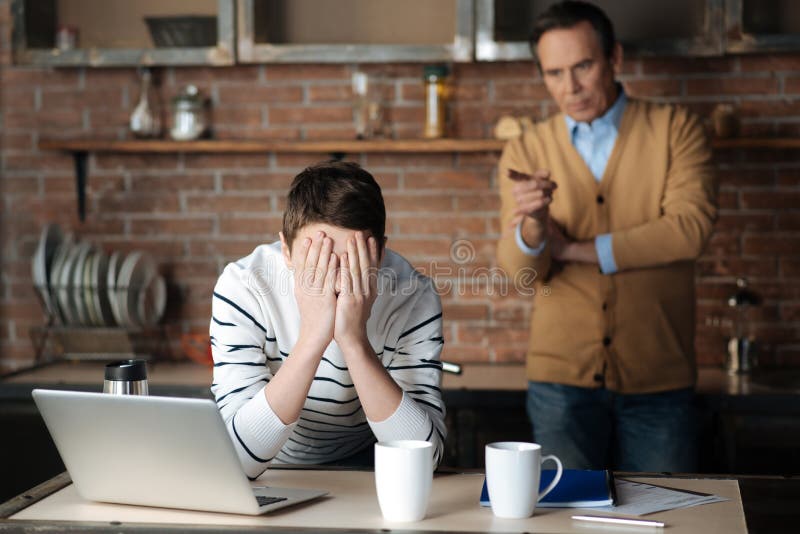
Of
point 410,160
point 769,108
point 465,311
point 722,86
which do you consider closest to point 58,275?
point 410,160

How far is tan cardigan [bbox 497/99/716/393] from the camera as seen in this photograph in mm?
2389

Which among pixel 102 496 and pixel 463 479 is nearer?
pixel 102 496

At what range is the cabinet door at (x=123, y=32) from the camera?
312 cm

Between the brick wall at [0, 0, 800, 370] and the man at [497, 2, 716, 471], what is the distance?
656 mm

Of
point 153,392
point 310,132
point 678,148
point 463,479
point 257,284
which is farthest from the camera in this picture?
point 310,132

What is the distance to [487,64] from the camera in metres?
3.13

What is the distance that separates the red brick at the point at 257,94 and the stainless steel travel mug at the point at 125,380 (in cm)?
181

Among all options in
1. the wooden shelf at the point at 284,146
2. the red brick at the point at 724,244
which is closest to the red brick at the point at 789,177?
the red brick at the point at 724,244

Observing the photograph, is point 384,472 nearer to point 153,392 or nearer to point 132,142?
point 153,392

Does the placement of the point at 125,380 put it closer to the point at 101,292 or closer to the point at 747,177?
the point at 101,292

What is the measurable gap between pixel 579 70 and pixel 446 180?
2.67ft

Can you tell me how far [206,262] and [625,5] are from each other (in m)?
1.53

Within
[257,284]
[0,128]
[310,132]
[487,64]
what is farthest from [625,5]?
[0,128]

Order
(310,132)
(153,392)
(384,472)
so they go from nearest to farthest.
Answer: (384,472) < (153,392) < (310,132)
